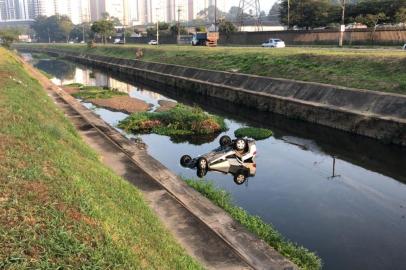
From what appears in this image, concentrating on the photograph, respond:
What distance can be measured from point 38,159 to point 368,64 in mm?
27618

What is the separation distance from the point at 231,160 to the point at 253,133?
8.31 m

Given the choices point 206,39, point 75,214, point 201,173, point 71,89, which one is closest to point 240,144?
point 201,173

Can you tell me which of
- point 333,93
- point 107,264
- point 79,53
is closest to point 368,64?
point 333,93

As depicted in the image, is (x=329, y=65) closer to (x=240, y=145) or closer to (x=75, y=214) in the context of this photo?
(x=240, y=145)

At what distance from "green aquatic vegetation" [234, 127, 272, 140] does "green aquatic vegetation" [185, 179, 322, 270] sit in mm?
11418

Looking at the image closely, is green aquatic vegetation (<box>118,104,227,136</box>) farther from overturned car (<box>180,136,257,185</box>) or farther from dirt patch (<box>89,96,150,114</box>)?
overturned car (<box>180,136,257,185</box>)

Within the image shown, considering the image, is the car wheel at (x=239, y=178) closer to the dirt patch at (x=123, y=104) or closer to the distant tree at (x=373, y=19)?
the dirt patch at (x=123, y=104)

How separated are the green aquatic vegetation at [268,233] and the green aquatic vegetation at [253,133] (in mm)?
11418

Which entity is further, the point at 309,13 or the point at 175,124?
the point at 309,13

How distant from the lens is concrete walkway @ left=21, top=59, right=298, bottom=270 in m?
10.1

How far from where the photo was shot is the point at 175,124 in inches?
1120

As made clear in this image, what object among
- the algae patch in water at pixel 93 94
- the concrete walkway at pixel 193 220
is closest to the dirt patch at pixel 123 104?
the algae patch in water at pixel 93 94

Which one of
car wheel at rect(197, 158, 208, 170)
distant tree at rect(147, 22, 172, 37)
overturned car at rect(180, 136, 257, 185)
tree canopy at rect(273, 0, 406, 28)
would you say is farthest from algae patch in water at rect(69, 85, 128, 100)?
distant tree at rect(147, 22, 172, 37)

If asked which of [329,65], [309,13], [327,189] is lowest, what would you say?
[327,189]
